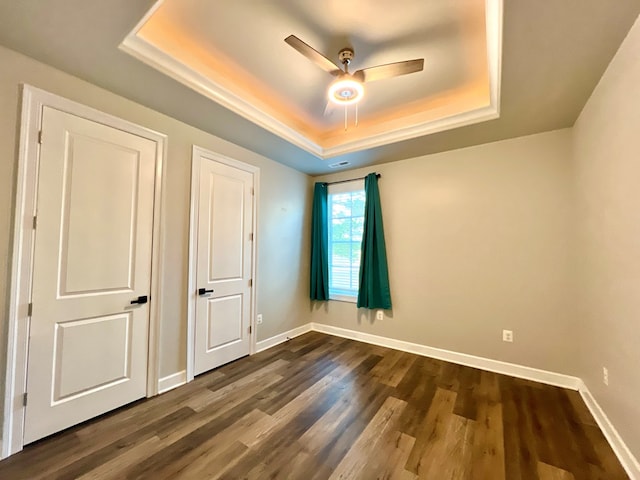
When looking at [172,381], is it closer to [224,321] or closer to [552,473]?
[224,321]

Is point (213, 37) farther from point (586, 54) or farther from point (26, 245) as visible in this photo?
point (586, 54)

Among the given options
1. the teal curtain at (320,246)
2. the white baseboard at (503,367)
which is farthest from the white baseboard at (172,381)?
the teal curtain at (320,246)

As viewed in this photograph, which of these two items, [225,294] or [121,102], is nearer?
[121,102]

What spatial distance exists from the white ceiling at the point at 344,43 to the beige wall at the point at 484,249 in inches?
20.8

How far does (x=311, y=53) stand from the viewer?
179 centimetres

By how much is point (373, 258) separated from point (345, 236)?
0.67 metres

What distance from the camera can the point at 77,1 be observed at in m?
1.42

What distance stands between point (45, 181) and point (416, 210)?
3687 millimetres

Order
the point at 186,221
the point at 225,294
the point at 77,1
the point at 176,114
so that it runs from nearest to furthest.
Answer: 1. the point at 77,1
2. the point at 176,114
3. the point at 186,221
4. the point at 225,294

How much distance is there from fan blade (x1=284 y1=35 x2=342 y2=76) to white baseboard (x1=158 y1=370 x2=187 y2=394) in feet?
9.89

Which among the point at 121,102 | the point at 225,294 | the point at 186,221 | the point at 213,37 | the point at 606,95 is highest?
the point at 213,37

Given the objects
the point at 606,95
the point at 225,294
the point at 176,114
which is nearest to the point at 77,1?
the point at 176,114

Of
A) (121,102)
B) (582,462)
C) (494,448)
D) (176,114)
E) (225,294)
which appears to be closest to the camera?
(582,462)

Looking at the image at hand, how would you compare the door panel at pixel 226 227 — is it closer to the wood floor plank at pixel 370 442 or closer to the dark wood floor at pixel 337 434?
the dark wood floor at pixel 337 434
